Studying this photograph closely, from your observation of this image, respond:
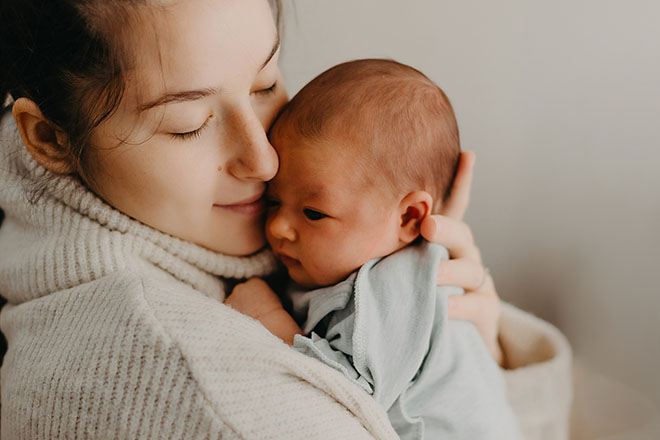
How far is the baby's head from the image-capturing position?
1007mm

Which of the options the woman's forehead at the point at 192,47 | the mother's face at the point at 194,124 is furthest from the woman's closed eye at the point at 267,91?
the woman's forehead at the point at 192,47

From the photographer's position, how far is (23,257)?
99cm

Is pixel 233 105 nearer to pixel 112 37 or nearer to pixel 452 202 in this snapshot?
pixel 112 37

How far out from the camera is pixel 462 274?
118cm

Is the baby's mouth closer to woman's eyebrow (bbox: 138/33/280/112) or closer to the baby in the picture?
the baby

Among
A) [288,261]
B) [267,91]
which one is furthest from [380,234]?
[267,91]

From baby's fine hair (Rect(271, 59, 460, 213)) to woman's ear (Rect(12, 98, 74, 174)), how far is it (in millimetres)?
356

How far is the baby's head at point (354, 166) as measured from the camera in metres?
1.01

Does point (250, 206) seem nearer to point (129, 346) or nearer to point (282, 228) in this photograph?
point (282, 228)

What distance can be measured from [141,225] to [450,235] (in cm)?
57

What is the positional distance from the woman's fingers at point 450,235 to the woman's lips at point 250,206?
0.30 m

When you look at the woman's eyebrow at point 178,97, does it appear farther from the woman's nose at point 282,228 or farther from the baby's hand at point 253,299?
the baby's hand at point 253,299

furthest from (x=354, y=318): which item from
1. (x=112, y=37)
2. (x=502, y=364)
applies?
(x=502, y=364)

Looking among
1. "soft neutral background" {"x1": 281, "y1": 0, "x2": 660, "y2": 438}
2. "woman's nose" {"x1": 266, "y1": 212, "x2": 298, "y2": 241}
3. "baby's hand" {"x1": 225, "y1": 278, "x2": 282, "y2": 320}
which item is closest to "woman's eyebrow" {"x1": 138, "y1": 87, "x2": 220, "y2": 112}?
"woman's nose" {"x1": 266, "y1": 212, "x2": 298, "y2": 241}
